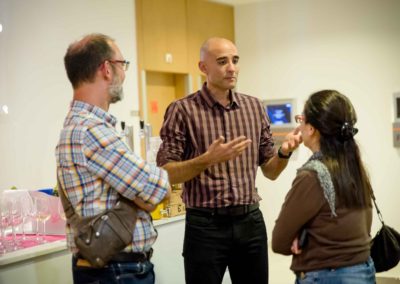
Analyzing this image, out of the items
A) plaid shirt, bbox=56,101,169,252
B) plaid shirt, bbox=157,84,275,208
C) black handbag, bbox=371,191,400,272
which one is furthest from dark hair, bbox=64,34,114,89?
black handbag, bbox=371,191,400,272

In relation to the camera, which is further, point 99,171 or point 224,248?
point 224,248

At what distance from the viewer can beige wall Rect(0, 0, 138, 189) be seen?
429cm

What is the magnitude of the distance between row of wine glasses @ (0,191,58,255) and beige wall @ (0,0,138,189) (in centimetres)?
157

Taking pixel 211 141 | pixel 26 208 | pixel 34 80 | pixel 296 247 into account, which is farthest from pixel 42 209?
pixel 34 80

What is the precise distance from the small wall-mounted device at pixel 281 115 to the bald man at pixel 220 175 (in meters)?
3.48

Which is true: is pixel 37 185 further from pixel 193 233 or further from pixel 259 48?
pixel 259 48

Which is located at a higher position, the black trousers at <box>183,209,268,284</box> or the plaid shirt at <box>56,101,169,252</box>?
the plaid shirt at <box>56,101,169,252</box>

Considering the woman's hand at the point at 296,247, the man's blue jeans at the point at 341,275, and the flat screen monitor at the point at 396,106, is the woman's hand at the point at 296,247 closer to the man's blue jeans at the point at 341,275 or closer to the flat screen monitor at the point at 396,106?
the man's blue jeans at the point at 341,275

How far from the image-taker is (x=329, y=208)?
5.96 feet

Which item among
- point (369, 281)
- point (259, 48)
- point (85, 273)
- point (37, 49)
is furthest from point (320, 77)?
Result: point (85, 273)

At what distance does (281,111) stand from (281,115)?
46 mm

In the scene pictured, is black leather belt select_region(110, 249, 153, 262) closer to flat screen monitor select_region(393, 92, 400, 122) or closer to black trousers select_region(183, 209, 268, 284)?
black trousers select_region(183, 209, 268, 284)

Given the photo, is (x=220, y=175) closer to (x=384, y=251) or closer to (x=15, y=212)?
(x=384, y=251)

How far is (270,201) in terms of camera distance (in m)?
6.21
